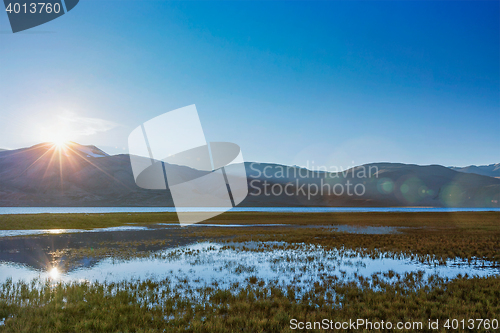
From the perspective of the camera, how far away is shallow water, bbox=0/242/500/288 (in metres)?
14.4

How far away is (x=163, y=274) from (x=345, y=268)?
1060cm

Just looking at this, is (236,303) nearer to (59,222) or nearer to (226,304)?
(226,304)

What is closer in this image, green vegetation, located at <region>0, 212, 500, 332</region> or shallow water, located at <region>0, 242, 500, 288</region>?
green vegetation, located at <region>0, 212, 500, 332</region>

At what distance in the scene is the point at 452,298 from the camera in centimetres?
1106

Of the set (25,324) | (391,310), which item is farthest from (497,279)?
(25,324)

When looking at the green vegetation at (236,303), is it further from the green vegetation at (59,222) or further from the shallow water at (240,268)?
the green vegetation at (59,222)

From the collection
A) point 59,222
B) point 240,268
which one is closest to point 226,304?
point 240,268

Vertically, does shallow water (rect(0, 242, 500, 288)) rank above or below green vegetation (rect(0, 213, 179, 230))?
above

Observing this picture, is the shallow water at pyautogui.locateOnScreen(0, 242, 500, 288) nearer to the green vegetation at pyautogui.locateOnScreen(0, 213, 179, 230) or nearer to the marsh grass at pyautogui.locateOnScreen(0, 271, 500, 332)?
the marsh grass at pyautogui.locateOnScreen(0, 271, 500, 332)

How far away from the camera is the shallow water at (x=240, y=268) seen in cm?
1444

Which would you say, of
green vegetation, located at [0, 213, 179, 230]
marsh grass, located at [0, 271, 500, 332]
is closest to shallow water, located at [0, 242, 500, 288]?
marsh grass, located at [0, 271, 500, 332]

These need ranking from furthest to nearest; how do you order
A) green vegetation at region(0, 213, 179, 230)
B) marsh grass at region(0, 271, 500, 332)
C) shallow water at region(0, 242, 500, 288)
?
green vegetation at region(0, 213, 179, 230) < shallow water at region(0, 242, 500, 288) < marsh grass at region(0, 271, 500, 332)

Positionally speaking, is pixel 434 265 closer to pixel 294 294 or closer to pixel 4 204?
pixel 294 294

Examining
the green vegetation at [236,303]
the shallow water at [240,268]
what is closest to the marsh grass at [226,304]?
the green vegetation at [236,303]
